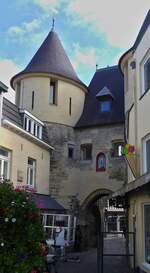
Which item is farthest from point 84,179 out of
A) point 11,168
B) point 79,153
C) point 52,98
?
point 11,168

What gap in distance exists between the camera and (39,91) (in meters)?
23.7

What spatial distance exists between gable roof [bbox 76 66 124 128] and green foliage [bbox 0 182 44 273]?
1784cm

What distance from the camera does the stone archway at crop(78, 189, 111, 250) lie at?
77.9 feet

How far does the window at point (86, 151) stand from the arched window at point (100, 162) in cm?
79

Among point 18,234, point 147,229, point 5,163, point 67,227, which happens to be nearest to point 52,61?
point 5,163

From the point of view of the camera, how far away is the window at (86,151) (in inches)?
978

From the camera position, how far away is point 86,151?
25.0m

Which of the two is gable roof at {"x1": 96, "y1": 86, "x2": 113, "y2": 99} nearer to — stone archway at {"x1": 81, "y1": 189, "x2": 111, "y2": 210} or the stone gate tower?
the stone gate tower

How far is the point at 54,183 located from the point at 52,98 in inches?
216

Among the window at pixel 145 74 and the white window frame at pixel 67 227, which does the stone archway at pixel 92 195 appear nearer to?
the white window frame at pixel 67 227

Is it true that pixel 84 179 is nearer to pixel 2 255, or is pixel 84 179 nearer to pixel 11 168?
pixel 11 168

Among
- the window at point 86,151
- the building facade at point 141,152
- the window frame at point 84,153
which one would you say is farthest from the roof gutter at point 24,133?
the building facade at point 141,152

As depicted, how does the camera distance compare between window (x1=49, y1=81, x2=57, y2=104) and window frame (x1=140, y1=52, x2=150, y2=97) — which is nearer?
window frame (x1=140, y1=52, x2=150, y2=97)

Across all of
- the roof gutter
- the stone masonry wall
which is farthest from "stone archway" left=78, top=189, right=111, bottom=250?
the roof gutter
